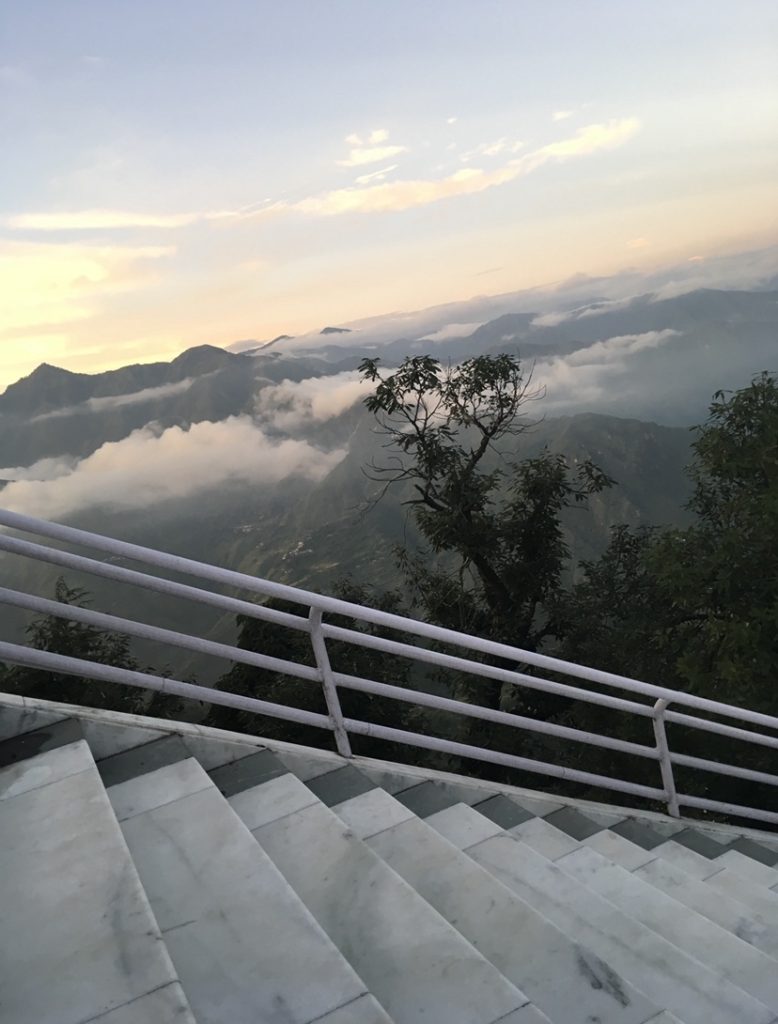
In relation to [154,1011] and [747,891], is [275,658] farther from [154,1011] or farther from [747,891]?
[747,891]

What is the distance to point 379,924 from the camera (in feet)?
6.16

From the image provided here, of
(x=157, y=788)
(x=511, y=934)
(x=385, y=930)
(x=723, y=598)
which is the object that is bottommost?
(x=723, y=598)

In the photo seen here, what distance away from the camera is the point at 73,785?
2217mm

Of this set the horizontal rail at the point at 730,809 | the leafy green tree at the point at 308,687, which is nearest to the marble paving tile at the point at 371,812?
the horizontal rail at the point at 730,809

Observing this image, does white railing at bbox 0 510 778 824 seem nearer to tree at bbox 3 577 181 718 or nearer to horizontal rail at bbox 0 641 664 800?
horizontal rail at bbox 0 641 664 800

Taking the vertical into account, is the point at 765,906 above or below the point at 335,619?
above

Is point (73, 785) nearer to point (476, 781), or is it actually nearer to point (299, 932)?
point (299, 932)

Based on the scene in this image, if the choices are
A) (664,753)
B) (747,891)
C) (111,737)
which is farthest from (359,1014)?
(664,753)

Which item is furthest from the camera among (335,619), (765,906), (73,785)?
(335,619)

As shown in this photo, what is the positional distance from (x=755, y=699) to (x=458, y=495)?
5.95 meters

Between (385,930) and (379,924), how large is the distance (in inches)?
1.1

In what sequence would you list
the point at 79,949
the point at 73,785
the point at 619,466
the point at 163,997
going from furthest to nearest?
1. the point at 619,466
2. the point at 73,785
3. the point at 79,949
4. the point at 163,997

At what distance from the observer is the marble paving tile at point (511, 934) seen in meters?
1.75

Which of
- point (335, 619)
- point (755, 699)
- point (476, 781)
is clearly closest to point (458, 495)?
point (335, 619)
